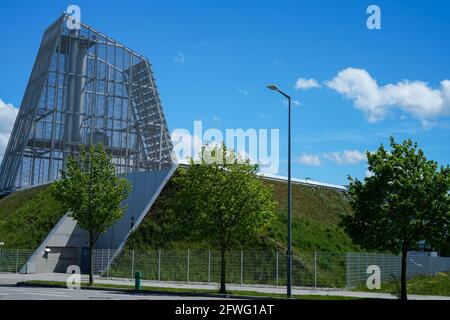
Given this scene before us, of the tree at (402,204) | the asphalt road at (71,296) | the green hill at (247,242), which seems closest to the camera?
the asphalt road at (71,296)

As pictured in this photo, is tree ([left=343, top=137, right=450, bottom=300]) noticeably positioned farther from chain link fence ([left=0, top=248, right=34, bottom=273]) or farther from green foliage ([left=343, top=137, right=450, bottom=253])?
chain link fence ([left=0, top=248, right=34, bottom=273])

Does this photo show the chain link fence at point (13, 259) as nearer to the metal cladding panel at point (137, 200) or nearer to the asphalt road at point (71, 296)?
the metal cladding panel at point (137, 200)

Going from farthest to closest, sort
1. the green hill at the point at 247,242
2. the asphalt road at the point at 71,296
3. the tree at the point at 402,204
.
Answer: the green hill at the point at 247,242, the tree at the point at 402,204, the asphalt road at the point at 71,296

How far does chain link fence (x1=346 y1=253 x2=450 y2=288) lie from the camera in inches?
1385

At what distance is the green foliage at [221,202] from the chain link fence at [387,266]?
6.97 metres

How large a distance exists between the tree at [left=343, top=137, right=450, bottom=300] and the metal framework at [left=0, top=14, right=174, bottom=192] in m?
53.1

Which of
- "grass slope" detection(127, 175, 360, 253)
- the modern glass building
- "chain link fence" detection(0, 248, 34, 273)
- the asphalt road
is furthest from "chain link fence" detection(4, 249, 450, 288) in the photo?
the modern glass building

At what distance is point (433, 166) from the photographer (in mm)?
26438

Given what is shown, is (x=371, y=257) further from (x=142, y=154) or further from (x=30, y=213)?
(x=142, y=154)

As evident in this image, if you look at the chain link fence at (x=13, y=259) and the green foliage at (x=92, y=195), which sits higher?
the green foliage at (x=92, y=195)

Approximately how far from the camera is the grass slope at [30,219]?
1997 inches

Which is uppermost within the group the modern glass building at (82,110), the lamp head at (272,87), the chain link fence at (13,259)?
the modern glass building at (82,110)

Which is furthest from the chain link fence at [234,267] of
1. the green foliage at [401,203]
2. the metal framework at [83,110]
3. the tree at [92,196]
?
the metal framework at [83,110]

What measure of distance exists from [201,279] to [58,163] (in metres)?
41.3
